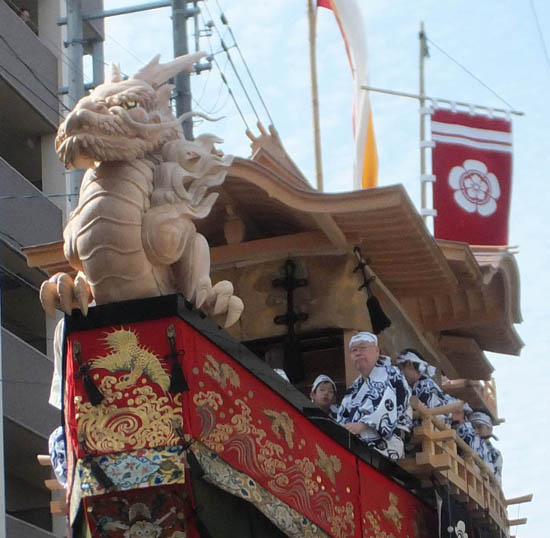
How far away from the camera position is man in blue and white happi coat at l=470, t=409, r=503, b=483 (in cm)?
1290

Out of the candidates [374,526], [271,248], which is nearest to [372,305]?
[271,248]

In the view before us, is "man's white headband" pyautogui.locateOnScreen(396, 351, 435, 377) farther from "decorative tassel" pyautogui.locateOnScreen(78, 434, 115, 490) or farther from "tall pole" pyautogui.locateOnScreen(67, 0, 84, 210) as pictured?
"tall pole" pyautogui.locateOnScreen(67, 0, 84, 210)

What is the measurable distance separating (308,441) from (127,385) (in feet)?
4.71

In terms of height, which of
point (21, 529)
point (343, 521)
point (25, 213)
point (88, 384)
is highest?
point (25, 213)

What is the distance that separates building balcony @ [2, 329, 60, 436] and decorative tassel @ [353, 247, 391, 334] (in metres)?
10.2

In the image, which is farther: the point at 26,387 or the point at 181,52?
the point at 26,387

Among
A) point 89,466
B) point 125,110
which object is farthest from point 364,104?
point 89,466

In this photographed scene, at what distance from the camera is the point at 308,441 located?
31.7 ft

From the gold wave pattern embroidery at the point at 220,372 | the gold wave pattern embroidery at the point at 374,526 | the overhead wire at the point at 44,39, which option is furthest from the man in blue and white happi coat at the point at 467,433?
the overhead wire at the point at 44,39

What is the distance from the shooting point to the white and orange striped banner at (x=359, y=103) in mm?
14977

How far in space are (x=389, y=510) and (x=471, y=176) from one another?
4.79 meters

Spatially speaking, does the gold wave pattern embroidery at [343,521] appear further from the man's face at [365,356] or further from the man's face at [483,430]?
the man's face at [483,430]

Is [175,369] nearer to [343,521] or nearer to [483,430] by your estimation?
[343,521]

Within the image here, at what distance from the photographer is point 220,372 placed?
898 centimetres
